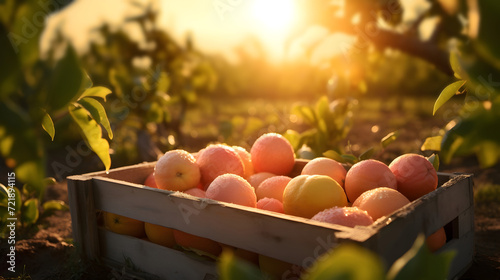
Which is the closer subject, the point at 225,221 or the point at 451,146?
the point at 451,146

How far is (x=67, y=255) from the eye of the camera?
2.28 metres

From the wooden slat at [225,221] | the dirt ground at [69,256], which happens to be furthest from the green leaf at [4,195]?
the wooden slat at [225,221]

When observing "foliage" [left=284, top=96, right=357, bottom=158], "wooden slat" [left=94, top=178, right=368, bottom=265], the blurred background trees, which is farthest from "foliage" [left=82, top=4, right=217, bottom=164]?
"wooden slat" [left=94, top=178, right=368, bottom=265]

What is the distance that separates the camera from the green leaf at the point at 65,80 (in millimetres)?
381

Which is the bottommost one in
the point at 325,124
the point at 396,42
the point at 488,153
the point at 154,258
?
the point at 154,258

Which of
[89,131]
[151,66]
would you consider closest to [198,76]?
[151,66]

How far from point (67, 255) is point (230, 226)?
123 cm

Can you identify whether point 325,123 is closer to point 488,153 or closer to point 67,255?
point 67,255

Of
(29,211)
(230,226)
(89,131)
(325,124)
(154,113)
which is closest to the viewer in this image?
(89,131)

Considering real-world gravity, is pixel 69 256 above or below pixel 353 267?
below

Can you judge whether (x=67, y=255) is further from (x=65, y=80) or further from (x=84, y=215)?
(x=65, y=80)

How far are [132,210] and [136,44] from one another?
4421 mm

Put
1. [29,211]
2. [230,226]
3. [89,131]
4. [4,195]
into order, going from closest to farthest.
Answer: [89,131] < [230,226] < [4,195] < [29,211]

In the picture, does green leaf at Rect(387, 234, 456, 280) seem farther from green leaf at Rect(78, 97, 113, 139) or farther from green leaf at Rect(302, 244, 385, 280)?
green leaf at Rect(78, 97, 113, 139)
